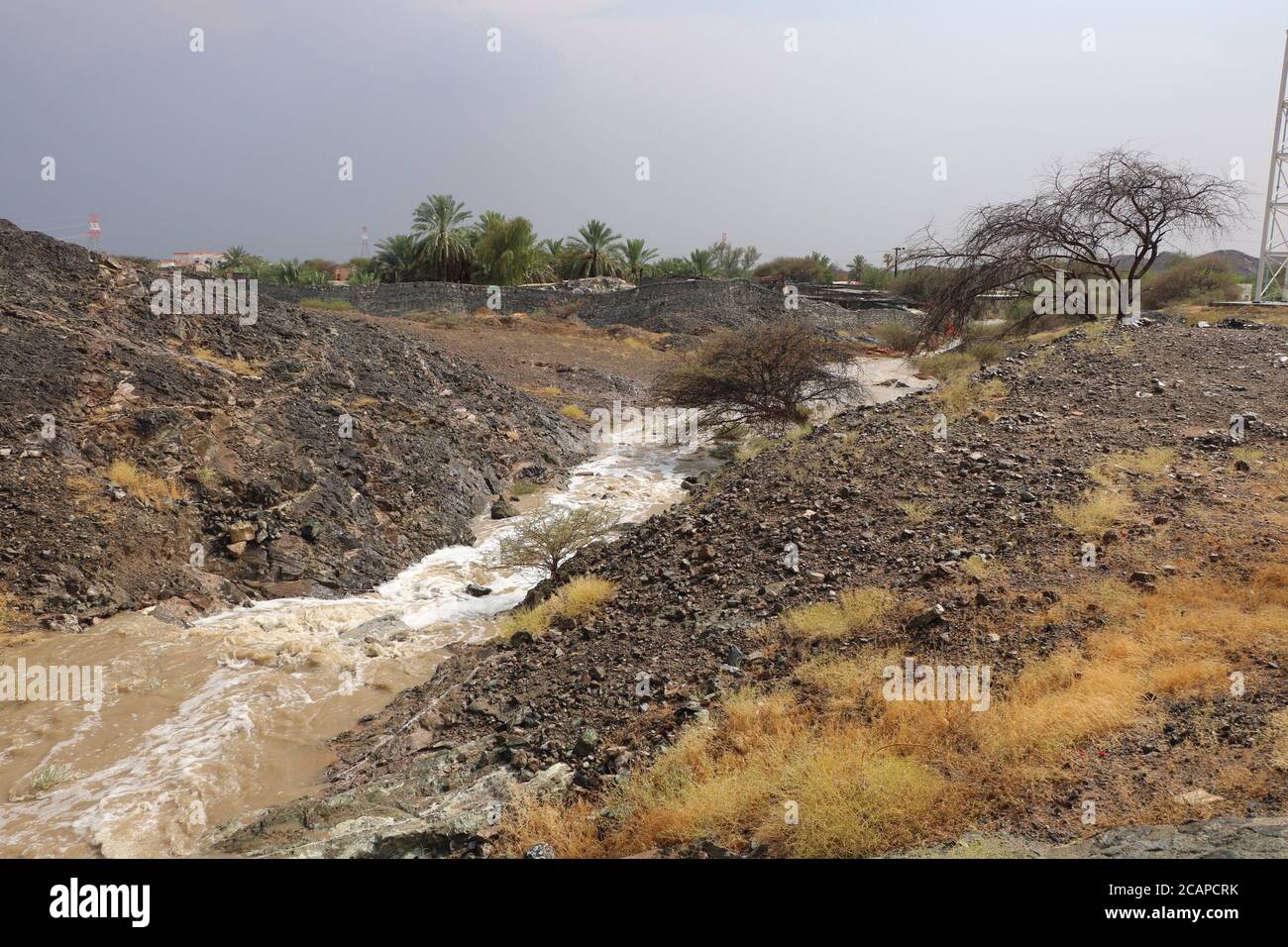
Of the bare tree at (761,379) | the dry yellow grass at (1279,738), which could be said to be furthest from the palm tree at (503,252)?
the dry yellow grass at (1279,738)

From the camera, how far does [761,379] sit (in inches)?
Result: 746

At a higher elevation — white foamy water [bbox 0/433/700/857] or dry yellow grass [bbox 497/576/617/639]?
dry yellow grass [bbox 497/576/617/639]

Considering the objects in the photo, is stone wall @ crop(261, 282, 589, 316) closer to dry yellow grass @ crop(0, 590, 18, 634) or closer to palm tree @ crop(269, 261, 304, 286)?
palm tree @ crop(269, 261, 304, 286)

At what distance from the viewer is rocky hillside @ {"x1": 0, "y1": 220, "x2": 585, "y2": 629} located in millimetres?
9133

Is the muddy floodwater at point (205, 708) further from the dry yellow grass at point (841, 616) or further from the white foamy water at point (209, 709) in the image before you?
the dry yellow grass at point (841, 616)

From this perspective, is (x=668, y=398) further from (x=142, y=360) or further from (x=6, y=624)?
(x=6, y=624)

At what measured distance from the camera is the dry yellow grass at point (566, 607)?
751cm

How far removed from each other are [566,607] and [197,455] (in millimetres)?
6875

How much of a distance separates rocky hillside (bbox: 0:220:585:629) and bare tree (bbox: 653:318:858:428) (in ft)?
15.8

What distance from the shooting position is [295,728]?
274 inches

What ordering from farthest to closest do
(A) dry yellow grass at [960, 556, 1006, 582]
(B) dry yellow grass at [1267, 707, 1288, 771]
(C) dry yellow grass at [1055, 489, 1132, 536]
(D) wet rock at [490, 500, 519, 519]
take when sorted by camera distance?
(D) wet rock at [490, 500, 519, 519] → (C) dry yellow grass at [1055, 489, 1132, 536] → (A) dry yellow grass at [960, 556, 1006, 582] → (B) dry yellow grass at [1267, 707, 1288, 771]

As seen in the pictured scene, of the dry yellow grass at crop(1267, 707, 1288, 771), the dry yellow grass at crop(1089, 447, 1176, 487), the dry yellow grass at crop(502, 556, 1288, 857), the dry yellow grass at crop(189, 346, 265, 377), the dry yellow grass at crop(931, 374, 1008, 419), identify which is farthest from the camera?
the dry yellow grass at crop(189, 346, 265, 377)

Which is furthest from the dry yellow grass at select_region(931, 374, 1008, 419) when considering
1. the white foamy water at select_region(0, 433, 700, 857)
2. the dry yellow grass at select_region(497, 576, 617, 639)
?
the white foamy water at select_region(0, 433, 700, 857)
